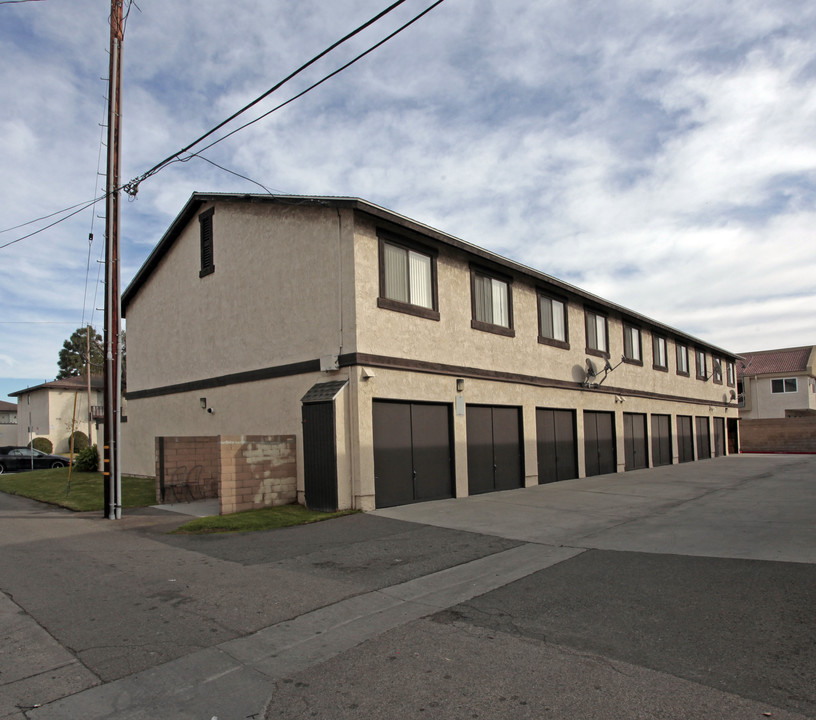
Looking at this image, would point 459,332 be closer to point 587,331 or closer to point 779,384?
point 587,331

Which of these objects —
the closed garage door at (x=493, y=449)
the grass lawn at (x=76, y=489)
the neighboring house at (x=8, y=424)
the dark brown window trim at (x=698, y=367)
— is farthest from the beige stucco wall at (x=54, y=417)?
the dark brown window trim at (x=698, y=367)

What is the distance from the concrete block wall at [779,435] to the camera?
3678cm

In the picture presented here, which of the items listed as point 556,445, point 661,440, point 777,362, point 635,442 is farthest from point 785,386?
point 556,445

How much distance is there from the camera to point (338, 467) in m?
12.3

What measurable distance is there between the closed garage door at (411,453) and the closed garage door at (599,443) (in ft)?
26.8

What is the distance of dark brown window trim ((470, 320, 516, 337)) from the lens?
52.3 feet

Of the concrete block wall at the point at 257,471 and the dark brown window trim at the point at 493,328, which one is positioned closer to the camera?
the concrete block wall at the point at 257,471

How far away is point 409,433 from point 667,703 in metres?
9.94

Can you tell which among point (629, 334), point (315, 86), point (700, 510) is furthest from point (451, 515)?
point (629, 334)

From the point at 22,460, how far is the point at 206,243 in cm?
2032

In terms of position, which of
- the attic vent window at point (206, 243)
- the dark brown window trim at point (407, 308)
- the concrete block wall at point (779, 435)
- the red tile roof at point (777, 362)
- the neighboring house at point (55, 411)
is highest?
the attic vent window at point (206, 243)

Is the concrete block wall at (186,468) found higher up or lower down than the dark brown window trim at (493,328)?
lower down

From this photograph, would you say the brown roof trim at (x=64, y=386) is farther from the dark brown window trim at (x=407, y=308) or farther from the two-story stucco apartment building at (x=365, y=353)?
the dark brown window trim at (x=407, y=308)

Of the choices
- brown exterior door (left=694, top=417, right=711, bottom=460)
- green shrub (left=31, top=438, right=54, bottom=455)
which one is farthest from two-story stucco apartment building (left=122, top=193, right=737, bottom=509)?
green shrub (left=31, top=438, right=54, bottom=455)
